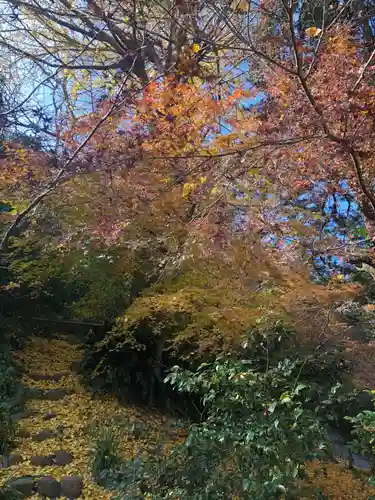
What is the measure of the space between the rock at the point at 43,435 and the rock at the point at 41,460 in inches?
14.8

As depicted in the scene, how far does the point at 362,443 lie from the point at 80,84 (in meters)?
4.85

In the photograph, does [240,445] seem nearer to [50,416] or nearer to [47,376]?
[50,416]

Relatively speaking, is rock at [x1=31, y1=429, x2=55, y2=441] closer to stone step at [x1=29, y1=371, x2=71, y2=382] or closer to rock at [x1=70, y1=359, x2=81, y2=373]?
stone step at [x1=29, y1=371, x2=71, y2=382]

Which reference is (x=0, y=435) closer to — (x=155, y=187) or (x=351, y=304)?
(x=155, y=187)

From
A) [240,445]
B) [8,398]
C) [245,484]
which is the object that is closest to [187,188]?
[240,445]

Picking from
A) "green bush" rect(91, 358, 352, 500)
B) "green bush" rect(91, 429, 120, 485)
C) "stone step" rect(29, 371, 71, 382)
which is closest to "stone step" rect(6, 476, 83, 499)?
"green bush" rect(91, 429, 120, 485)

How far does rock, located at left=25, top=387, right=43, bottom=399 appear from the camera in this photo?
5153 mm

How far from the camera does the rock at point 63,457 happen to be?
153 inches

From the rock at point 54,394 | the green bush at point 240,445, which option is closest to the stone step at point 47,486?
the green bush at point 240,445

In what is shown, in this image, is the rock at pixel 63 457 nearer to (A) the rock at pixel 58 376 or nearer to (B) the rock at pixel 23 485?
(B) the rock at pixel 23 485

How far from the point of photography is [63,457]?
3.94 m

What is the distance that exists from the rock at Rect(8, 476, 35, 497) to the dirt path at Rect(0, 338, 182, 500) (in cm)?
7

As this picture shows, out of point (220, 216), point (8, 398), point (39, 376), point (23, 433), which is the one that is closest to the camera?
point (220, 216)

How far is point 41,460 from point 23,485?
47cm
